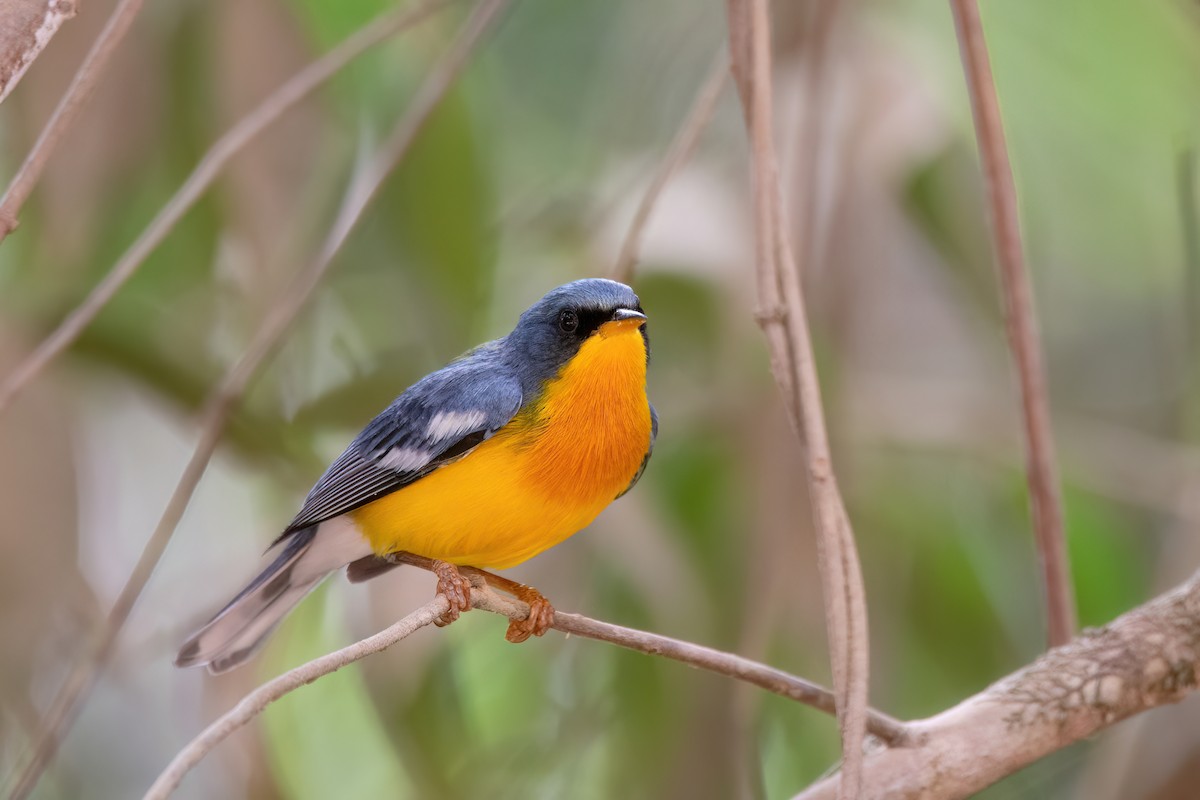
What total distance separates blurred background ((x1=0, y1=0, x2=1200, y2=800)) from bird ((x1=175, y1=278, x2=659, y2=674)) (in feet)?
2.07

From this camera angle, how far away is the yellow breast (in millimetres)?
1954

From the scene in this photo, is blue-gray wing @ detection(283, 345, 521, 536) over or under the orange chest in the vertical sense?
over

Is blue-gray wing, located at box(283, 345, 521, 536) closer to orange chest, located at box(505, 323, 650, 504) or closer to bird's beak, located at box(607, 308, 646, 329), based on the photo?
orange chest, located at box(505, 323, 650, 504)

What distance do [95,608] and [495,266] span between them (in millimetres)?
1153

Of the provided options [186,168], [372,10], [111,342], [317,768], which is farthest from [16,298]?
[317,768]

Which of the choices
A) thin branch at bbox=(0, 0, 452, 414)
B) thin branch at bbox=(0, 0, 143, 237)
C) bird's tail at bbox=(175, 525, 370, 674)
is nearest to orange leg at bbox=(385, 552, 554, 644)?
bird's tail at bbox=(175, 525, 370, 674)

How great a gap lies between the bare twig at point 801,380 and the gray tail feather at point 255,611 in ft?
3.22

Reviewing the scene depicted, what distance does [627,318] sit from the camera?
1.93 meters

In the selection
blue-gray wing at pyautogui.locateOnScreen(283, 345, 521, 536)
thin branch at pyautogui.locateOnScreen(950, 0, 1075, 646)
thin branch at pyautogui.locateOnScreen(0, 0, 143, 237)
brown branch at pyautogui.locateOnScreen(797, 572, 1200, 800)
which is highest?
thin branch at pyautogui.locateOnScreen(0, 0, 143, 237)

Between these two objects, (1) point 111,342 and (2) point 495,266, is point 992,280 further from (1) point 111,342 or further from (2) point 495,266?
(1) point 111,342

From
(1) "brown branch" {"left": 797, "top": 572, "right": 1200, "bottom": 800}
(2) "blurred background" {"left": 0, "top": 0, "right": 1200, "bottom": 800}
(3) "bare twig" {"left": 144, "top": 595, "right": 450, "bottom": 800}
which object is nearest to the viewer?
(3) "bare twig" {"left": 144, "top": 595, "right": 450, "bottom": 800}

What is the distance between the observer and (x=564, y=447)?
196cm

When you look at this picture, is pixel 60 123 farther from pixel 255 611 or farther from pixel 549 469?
pixel 255 611

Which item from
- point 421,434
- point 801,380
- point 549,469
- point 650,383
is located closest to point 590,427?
point 549,469
